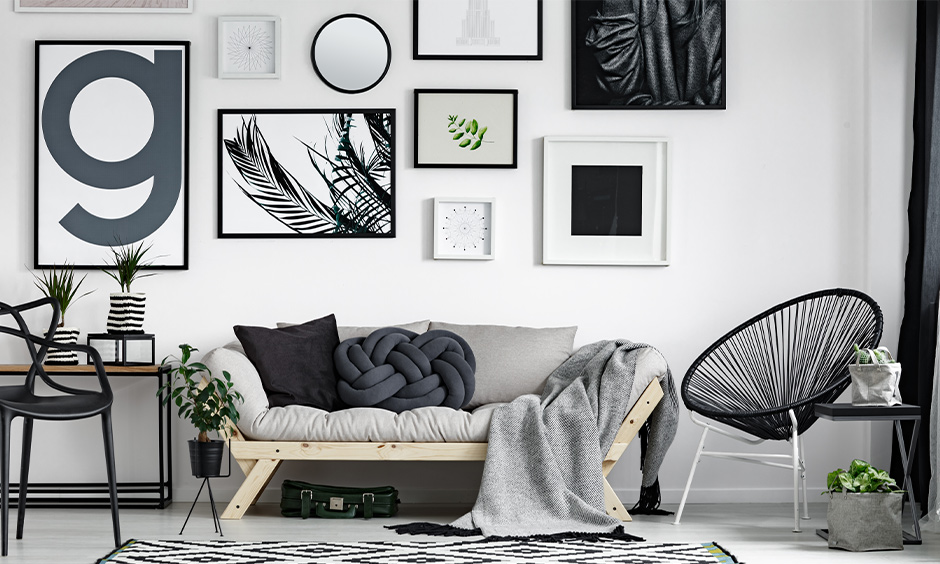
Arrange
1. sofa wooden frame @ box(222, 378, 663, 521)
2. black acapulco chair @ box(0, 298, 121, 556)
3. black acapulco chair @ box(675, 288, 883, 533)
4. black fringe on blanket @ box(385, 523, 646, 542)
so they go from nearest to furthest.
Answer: black acapulco chair @ box(0, 298, 121, 556), black fringe on blanket @ box(385, 523, 646, 542), sofa wooden frame @ box(222, 378, 663, 521), black acapulco chair @ box(675, 288, 883, 533)

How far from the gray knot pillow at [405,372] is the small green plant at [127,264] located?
1026 mm

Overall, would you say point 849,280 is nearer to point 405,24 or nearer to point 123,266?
point 405,24

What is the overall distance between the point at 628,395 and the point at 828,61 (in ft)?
6.33

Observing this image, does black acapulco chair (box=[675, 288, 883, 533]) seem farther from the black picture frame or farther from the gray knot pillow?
the black picture frame

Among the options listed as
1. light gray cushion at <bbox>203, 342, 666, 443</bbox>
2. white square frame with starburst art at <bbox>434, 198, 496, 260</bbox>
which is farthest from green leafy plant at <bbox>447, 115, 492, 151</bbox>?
light gray cushion at <bbox>203, 342, 666, 443</bbox>

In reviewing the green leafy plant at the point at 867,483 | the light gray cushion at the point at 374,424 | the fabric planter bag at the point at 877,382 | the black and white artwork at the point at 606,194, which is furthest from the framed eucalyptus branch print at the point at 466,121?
the green leafy plant at the point at 867,483

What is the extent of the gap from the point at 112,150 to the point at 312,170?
0.90 metres

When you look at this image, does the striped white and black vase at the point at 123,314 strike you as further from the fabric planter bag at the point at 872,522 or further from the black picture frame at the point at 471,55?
the fabric planter bag at the point at 872,522

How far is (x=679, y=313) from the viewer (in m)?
4.08

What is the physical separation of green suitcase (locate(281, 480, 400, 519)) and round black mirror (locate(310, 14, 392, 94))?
69.5 inches

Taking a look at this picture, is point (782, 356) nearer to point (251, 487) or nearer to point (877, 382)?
point (877, 382)

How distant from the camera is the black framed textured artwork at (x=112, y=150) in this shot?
13.3 feet

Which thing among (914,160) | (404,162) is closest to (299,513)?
(404,162)

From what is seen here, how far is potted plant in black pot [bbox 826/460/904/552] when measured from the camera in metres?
2.98
